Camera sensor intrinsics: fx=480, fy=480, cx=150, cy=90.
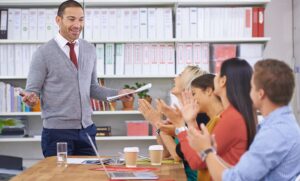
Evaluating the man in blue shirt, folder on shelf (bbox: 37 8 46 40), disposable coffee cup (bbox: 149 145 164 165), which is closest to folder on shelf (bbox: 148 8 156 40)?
folder on shelf (bbox: 37 8 46 40)

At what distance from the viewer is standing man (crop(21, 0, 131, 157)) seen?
9.70 feet

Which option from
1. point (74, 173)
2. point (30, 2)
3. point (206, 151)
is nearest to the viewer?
point (206, 151)

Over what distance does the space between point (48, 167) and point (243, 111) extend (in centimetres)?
102

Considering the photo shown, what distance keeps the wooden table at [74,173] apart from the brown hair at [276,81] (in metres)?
0.58

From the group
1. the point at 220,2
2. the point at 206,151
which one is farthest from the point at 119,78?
the point at 206,151

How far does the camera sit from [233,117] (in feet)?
5.84

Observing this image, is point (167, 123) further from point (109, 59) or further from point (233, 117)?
point (109, 59)

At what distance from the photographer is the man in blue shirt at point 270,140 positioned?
148 cm

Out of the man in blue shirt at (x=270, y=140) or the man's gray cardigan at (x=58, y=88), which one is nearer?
the man in blue shirt at (x=270, y=140)

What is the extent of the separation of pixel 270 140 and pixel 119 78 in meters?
2.98

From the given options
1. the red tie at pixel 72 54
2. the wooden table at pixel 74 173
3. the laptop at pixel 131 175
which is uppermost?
the red tie at pixel 72 54

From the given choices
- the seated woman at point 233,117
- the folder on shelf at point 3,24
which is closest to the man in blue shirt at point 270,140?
the seated woman at point 233,117

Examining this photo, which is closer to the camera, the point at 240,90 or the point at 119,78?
the point at 240,90

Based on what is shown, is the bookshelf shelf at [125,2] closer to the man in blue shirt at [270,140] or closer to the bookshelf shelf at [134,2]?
the bookshelf shelf at [134,2]
